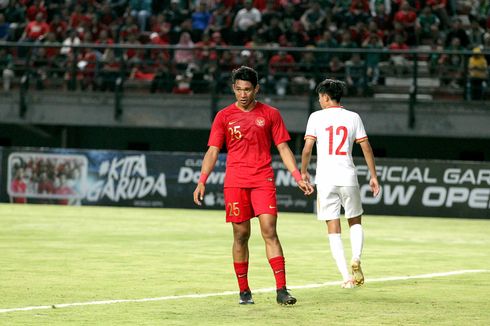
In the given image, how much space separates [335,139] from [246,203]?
190 cm

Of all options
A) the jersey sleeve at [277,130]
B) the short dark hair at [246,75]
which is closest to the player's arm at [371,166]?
the jersey sleeve at [277,130]

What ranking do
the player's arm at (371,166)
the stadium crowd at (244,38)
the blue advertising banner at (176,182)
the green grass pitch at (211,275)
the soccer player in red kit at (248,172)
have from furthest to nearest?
the stadium crowd at (244,38) < the blue advertising banner at (176,182) < the player's arm at (371,166) < the soccer player in red kit at (248,172) < the green grass pitch at (211,275)

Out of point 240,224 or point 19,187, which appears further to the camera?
point 19,187

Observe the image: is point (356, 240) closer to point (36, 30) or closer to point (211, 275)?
point (211, 275)

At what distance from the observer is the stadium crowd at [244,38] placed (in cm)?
2966

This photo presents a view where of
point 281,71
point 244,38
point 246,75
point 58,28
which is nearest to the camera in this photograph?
point 246,75

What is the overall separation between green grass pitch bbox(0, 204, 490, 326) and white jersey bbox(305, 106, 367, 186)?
1111mm

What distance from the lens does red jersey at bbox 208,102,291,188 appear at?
1106cm

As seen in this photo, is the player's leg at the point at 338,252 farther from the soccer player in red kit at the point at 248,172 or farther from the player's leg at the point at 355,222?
the soccer player in red kit at the point at 248,172

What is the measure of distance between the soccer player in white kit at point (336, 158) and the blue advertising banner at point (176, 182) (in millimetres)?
15282

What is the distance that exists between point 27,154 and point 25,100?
229 cm

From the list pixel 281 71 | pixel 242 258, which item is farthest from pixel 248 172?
pixel 281 71

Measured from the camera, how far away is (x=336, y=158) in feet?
41.7

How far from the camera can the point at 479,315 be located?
10625 mm
